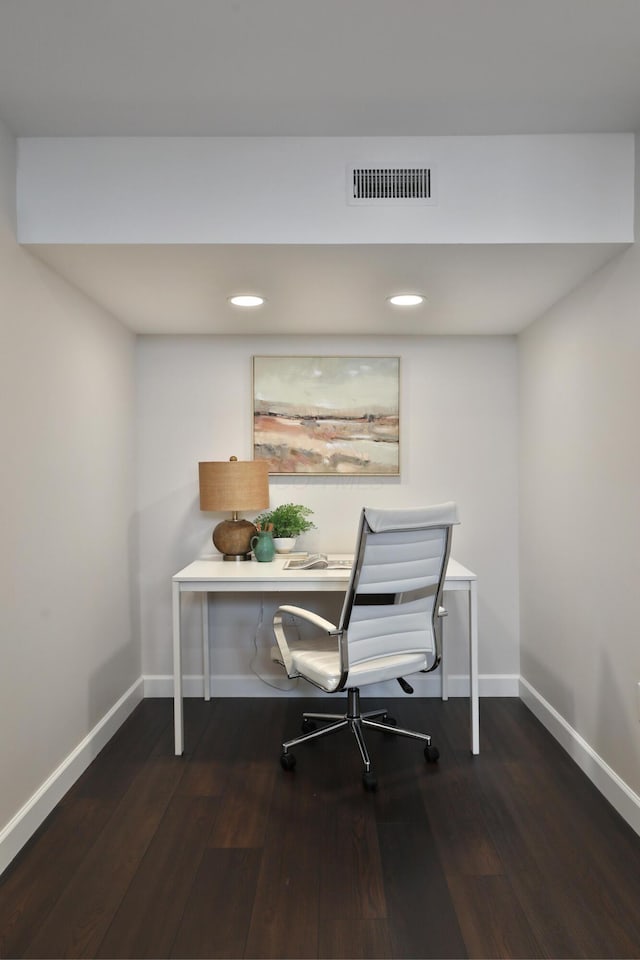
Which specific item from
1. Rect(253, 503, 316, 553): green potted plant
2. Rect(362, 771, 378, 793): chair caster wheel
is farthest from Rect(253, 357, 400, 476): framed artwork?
Rect(362, 771, 378, 793): chair caster wheel

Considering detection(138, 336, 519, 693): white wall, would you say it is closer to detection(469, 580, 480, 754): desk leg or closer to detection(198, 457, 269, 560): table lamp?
detection(198, 457, 269, 560): table lamp

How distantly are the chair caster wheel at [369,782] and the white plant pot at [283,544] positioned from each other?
4.32ft

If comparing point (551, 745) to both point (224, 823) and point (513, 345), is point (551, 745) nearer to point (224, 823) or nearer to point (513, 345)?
point (224, 823)

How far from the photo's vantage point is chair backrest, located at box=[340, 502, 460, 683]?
97.9 inches

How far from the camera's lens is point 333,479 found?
3707 millimetres

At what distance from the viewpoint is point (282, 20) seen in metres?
1.66

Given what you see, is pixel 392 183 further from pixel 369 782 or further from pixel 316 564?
pixel 369 782

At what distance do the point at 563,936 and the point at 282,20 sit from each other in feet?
8.46

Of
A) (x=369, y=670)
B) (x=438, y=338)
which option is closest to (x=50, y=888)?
(x=369, y=670)

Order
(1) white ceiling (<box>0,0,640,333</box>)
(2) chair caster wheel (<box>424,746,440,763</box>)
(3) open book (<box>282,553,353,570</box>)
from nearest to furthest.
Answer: (1) white ceiling (<box>0,0,640,333</box>), (2) chair caster wheel (<box>424,746,440,763</box>), (3) open book (<box>282,553,353,570</box>)

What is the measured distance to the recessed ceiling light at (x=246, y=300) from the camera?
114 inches

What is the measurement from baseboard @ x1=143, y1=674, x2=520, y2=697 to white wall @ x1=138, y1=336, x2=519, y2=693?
0.04 meters

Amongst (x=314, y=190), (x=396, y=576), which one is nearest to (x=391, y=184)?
(x=314, y=190)

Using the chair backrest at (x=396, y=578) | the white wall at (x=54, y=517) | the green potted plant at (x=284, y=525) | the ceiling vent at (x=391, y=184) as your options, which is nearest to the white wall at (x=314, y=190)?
the ceiling vent at (x=391, y=184)
